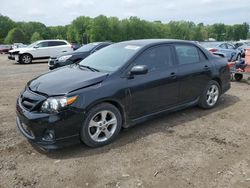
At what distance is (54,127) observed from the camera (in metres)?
3.42

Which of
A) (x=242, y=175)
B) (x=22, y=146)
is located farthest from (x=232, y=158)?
(x=22, y=146)

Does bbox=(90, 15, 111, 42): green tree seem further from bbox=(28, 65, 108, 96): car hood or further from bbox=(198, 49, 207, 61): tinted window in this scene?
bbox=(28, 65, 108, 96): car hood

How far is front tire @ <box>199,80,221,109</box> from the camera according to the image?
216 inches

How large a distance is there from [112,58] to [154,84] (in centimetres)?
90

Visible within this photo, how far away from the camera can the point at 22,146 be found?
3945 millimetres

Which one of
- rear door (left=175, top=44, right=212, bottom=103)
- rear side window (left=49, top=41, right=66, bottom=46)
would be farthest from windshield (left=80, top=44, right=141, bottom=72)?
rear side window (left=49, top=41, right=66, bottom=46)

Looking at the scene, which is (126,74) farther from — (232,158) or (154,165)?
(232,158)

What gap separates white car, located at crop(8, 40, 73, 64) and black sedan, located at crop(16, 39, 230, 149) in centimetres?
1377

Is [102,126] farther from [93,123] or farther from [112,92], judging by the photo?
[112,92]

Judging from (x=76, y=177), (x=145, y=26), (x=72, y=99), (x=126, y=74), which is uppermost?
(x=145, y=26)

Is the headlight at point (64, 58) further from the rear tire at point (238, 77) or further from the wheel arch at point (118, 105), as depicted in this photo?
the wheel arch at point (118, 105)

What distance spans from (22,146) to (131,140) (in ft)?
5.63

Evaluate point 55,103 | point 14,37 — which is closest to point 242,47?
point 55,103

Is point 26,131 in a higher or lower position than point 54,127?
lower
